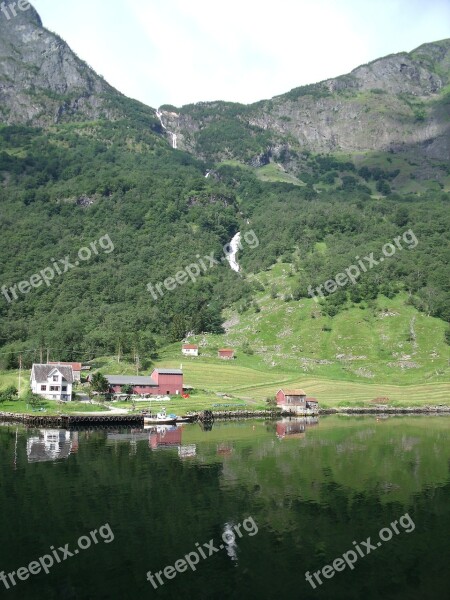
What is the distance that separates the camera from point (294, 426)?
341ft

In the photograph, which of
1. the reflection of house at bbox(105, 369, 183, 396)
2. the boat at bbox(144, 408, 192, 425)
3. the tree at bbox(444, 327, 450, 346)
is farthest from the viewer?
the tree at bbox(444, 327, 450, 346)

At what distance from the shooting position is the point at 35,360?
16212 centimetres

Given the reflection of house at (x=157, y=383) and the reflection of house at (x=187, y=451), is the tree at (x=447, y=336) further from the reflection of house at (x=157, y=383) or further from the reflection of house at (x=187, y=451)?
the reflection of house at (x=187, y=451)

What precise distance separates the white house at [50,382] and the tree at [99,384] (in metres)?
7.41

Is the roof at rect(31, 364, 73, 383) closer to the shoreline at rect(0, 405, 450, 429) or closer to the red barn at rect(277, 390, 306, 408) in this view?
the shoreline at rect(0, 405, 450, 429)

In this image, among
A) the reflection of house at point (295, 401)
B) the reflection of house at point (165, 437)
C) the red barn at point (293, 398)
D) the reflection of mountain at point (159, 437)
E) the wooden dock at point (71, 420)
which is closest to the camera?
the reflection of mountain at point (159, 437)

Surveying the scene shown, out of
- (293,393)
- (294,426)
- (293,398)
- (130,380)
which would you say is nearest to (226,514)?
(294,426)

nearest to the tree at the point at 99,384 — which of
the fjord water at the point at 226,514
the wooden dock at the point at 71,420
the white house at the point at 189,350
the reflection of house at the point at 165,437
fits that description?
the wooden dock at the point at 71,420

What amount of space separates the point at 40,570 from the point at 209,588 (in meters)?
10.7

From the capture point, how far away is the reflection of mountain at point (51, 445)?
65000 millimetres

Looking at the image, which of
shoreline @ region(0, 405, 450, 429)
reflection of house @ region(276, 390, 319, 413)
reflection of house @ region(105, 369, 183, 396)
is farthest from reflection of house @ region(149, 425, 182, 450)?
reflection of house @ region(276, 390, 319, 413)

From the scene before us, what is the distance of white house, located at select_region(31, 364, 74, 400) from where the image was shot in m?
115

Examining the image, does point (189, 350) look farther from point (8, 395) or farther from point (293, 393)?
point (8, 395)

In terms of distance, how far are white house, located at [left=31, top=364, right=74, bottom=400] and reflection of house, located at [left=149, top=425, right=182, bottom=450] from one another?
1174 inches
